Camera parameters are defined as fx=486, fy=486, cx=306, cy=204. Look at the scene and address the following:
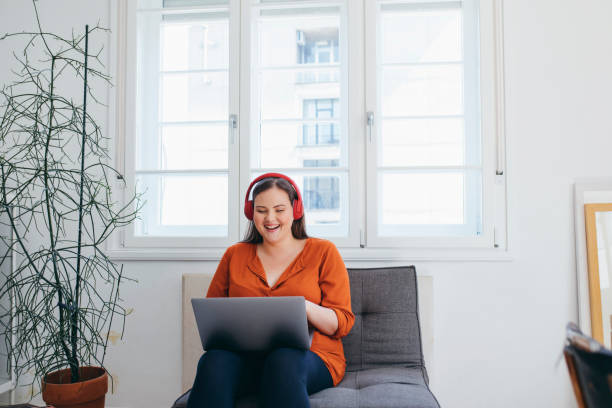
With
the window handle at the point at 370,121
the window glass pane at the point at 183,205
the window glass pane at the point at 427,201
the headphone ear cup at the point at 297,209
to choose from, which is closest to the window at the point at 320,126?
the window handle at the point at 370,121

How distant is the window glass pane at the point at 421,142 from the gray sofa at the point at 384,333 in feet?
2.00

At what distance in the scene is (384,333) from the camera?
2.01 meters

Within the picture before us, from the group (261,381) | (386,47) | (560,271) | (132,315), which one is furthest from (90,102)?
(560,271)

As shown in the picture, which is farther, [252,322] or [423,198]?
[423,198]

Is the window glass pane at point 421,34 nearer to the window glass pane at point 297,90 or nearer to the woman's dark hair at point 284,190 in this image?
the window glass pane at point 297,90

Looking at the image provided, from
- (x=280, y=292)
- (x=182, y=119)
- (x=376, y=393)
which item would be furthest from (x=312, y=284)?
(x=182, y=119)

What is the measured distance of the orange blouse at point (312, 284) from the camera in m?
1.83

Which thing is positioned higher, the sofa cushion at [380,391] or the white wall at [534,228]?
the white wall at [534,228]

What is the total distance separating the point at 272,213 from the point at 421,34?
4.15 ft

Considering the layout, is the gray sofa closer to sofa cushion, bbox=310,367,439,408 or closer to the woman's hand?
sofa cushion, bbox=310,367,439,408

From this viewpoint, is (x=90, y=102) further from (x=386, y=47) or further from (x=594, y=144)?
(x=594, y=144)

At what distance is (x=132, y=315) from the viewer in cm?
246

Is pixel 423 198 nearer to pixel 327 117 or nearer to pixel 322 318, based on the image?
pixel 327 117

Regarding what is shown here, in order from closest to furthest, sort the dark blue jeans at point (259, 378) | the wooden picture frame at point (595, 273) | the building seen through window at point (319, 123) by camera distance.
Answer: the dark blue jeans at point (259, 378) → the wooden picture frame at point (595, 273) → the building seen through window at point (319, 123)
